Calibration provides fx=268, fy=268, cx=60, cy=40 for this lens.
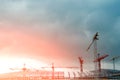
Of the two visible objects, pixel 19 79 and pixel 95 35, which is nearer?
pixel 19 79

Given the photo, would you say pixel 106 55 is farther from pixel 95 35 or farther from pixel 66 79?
pixel 66 79

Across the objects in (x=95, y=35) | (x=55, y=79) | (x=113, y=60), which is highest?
(x=95, y=35)

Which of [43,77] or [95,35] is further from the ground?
[95,35]

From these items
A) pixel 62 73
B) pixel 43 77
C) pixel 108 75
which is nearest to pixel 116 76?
pixel 108 75

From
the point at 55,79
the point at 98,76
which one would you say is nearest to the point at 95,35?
the point at 98,76

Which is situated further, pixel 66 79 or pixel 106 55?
pixel 106 55

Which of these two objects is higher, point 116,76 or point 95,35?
point 95,35

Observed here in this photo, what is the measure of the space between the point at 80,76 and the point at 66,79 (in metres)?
14.9

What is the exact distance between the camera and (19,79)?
7323 inches

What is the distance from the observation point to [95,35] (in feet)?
650

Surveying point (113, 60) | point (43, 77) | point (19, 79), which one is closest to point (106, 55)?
point (113, 60)

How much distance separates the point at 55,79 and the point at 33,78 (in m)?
15.7

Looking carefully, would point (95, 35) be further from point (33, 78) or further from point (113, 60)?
point (33, 78)

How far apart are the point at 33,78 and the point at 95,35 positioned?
5514cm
